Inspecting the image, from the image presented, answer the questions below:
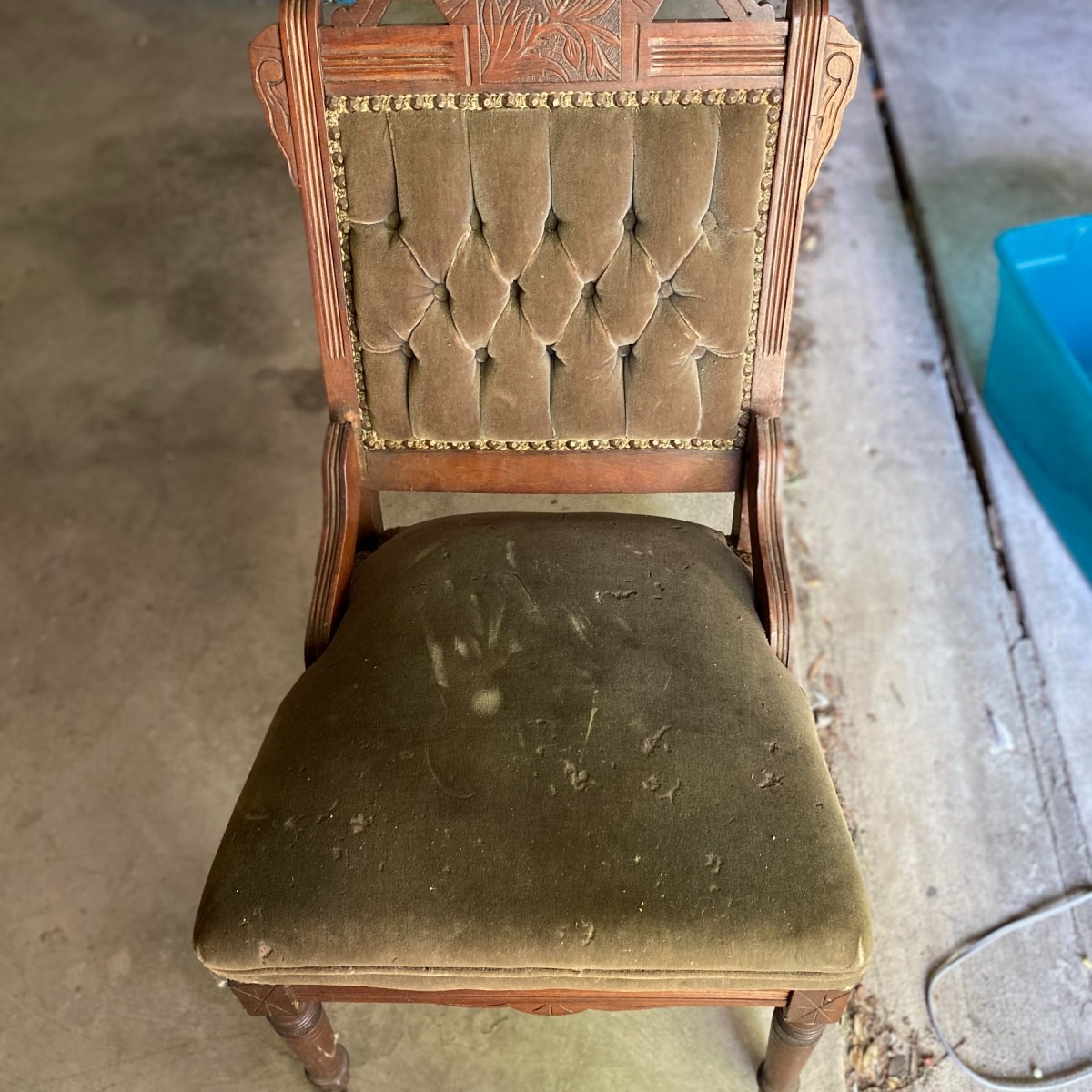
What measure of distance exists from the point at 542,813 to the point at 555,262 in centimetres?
65

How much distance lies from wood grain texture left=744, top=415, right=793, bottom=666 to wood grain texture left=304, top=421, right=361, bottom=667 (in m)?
0.53

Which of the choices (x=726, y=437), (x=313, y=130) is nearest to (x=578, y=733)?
(x=726, y=437)

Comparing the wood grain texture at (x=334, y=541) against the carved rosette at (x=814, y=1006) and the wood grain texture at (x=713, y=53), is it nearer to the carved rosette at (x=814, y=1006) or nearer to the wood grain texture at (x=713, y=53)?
the wood grain texture at (x=713, y=53)

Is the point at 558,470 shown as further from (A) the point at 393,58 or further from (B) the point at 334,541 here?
(A) the point at 393,58


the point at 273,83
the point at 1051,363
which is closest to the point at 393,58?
the point at 273,83

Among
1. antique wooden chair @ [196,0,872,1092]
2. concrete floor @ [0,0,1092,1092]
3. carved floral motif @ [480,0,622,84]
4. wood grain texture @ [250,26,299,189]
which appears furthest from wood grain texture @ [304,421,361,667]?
concrete floor @ [0,0,1092,1092]

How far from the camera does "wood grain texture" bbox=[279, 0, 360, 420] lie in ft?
3.67

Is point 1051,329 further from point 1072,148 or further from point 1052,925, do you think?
point 1072,148

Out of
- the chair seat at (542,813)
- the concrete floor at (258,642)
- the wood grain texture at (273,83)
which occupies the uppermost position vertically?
the wood grain texture at (273,83)

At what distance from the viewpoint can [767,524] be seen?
130cm

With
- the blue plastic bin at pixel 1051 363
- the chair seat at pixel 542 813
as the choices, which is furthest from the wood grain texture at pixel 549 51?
the blue plastic bin at pixel 1051 363

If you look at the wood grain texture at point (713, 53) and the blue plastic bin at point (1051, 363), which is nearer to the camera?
the wood grain texture at point (713, 53)

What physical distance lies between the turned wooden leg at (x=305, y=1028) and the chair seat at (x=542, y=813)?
0.31 feet

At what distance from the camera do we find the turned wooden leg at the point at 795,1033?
1.08 meters
